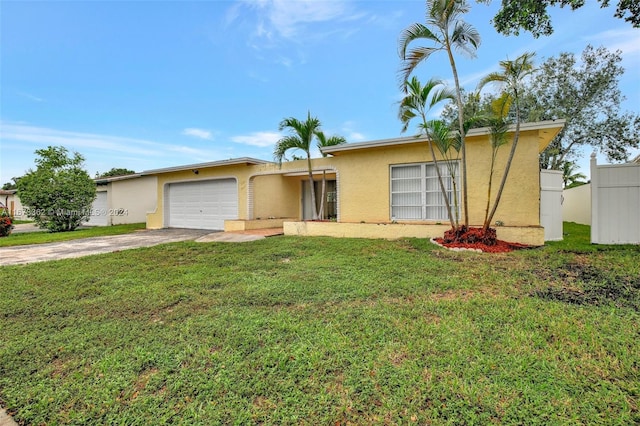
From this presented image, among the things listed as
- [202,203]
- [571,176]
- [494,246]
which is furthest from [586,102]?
[202,203]

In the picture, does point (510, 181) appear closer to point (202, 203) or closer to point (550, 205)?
point (550, 205)

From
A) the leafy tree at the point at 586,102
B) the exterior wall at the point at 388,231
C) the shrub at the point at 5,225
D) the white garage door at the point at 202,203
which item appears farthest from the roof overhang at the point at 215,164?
the leafy tree at the point at 586,102

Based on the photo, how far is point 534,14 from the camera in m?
7.59

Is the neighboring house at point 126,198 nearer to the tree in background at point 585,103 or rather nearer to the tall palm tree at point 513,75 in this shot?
the tall palm tree at point 513,75

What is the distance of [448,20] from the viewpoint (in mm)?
7281

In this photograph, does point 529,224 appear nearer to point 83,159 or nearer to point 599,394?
point 599,394

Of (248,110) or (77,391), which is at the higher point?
(248,110)

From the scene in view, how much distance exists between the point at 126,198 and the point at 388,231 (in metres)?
18.3

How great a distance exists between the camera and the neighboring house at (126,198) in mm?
19828

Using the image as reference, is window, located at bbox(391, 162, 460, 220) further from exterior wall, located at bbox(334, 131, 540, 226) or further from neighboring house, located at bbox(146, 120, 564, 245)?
A: exterior wall, located at bbox(334, 131, 540, 226)

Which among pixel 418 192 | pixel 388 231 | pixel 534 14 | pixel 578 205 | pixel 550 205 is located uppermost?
pixel 534 14

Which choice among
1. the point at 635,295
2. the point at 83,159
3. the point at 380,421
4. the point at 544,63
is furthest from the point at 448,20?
the point at 83,159

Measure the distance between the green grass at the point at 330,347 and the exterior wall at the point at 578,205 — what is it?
410 inches

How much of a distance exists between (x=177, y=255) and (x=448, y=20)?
875 cm
